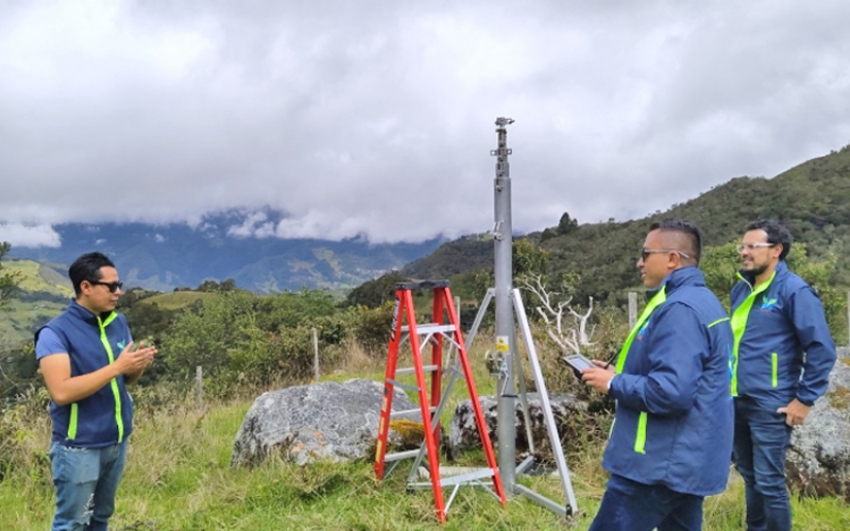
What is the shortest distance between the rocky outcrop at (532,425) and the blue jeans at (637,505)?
296 cm

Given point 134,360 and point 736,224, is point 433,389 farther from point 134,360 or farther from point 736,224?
point 736,224

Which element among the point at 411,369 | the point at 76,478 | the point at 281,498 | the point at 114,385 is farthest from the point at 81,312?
the point at 411,369

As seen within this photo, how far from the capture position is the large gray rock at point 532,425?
214 inches

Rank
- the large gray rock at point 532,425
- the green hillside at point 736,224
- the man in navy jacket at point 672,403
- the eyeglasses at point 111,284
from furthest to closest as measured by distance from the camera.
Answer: the green hillside at point 736,224 → the large gray rock at point 532,425 → the eyeglasses at point 111,284 → the man in navy jacket at point 672,403

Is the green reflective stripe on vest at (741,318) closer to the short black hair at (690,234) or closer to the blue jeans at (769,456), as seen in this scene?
the blue jeans at (769,456)

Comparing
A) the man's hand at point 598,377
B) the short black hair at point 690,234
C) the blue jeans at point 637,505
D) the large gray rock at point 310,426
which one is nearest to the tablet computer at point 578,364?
the man's hand at point 598,377

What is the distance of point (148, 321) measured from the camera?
127 feet

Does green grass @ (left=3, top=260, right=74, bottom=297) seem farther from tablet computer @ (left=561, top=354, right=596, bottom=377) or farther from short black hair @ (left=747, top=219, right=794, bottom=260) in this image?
short black hair @ (left=747, top=219, right=794, bottom=260)

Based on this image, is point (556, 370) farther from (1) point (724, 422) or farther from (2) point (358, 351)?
(2) point (358, 351)

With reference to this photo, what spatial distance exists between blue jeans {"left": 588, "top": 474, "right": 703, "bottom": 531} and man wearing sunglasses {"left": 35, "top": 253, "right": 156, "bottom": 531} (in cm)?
233

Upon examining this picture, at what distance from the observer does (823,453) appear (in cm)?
416

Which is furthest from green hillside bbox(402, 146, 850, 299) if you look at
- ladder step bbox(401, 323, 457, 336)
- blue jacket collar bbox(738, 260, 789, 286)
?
blue jacket collar bbox(738, 260, 789, 286)

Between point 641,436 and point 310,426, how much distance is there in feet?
12.3

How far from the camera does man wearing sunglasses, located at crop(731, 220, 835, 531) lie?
317 cm
